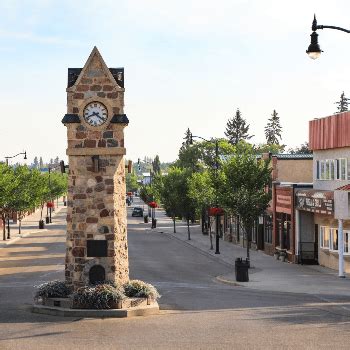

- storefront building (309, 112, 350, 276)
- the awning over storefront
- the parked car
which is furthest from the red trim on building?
the parked car

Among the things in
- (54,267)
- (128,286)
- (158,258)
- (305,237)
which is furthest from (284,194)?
(128,286)

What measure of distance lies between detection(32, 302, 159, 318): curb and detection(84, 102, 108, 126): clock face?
246 inches

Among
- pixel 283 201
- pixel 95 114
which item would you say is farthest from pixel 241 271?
pixel 283 201

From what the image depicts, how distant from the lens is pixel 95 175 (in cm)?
2417

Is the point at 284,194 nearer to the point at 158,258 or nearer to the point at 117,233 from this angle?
the point at 158,258

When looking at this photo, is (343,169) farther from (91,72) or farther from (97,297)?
(97,297)

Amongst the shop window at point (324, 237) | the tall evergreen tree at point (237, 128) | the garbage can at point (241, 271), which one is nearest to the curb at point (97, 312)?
the garbage can at point (241, 271)

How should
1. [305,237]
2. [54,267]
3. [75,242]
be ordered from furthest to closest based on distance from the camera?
[305,237], [54,267], [75,242]

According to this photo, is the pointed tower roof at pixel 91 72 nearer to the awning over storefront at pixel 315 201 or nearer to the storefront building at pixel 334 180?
the storefront building at pixel 334 180

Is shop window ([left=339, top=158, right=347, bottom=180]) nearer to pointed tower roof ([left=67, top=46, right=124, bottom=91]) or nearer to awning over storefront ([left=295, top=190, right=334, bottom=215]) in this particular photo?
awning over storefront ([left=295, top=190, right=334, bottom=215])

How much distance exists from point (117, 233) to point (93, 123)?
3.80 meters

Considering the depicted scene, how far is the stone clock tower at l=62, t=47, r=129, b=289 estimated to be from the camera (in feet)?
78.5

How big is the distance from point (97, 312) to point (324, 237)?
23.1 meters

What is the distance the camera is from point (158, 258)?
48.1 m
